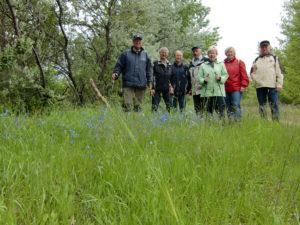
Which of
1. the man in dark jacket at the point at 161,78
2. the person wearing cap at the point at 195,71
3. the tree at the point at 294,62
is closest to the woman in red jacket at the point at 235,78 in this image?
the person wearing cap at the point at 195,71

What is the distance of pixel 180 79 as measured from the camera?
910 cm

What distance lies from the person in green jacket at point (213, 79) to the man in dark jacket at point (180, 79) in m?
1.48

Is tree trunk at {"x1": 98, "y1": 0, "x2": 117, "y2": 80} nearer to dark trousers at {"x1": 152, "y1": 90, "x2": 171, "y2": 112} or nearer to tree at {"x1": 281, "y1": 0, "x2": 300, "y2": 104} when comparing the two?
dark trousers at {"x1": 152, "y1": 90, "x2": 171, "y2": 112}

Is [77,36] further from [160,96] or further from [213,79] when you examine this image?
[213,79]

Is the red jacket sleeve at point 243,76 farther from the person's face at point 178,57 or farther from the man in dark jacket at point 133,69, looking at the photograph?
the man in dark jacket at point 133,69

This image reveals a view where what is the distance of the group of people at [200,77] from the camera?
24.7 ft

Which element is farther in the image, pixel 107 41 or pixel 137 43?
pixel 107 41

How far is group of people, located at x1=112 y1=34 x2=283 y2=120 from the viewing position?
7.53 metres

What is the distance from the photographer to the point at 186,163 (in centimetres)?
339

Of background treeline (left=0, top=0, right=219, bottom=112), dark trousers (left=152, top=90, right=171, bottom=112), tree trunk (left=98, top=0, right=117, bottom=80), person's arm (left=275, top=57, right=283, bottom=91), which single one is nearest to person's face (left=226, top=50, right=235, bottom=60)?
person's arm (left=275, top=57, right=283, bottom=91)

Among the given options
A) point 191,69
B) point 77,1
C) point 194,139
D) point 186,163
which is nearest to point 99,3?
point 77,1

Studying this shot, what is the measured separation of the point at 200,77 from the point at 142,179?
4848 millimetres

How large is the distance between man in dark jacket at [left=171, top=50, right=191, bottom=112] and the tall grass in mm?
4268

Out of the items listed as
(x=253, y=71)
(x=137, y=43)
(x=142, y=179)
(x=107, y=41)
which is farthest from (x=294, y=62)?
(x=142, y=179)
